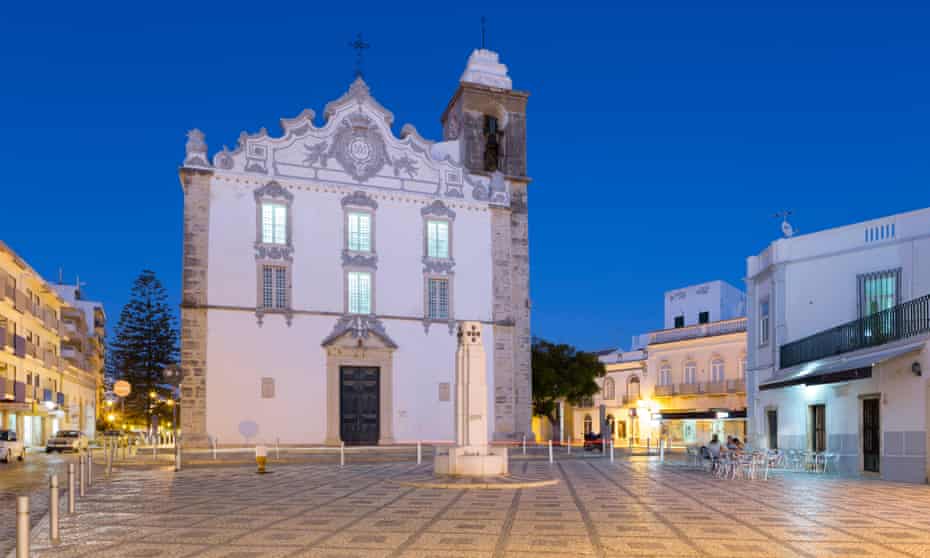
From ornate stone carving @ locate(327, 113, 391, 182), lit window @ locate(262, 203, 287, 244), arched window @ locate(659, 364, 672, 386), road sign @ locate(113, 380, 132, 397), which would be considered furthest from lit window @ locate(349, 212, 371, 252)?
arched window @ locate(659, 364, 672, 386)

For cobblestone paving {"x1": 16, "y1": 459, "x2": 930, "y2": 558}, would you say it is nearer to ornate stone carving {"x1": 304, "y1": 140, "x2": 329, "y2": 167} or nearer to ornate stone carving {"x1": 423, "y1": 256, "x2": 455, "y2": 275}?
ornate stone carving {"x1": 423, "y1": 256, "x2": 455, "y2": 275}

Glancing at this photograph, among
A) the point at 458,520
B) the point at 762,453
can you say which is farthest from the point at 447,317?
the point at 458,520

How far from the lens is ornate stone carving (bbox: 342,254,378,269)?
1240 inches

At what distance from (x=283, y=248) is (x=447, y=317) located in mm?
6780

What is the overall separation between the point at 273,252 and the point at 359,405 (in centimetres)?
637

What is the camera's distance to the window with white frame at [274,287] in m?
30.3

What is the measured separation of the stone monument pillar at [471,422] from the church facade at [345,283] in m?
14.1

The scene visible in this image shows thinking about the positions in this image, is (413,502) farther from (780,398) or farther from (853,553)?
(780,398)

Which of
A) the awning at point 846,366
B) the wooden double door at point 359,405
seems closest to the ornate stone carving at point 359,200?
the wooden double door at point 359,405

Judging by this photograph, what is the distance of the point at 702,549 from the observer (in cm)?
877

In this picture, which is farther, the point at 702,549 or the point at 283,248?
the point at 283,248

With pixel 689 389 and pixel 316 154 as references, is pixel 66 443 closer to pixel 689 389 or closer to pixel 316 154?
pixel 316 154

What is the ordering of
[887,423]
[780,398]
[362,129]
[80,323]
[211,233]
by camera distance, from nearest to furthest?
[887,423]
[780,398]
[211,233]
[362,129]
[80,323]

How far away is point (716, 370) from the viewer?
1737 inches
